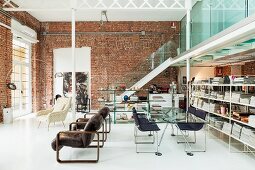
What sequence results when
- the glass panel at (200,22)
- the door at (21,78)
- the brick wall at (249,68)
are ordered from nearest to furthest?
the glass panel at (200,22) < the door at (21,78) < the brick wall at (249,68)

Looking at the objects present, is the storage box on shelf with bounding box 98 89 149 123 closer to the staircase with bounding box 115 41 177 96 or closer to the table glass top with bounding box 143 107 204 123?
the table glass top with bounding box 143 107 204 123

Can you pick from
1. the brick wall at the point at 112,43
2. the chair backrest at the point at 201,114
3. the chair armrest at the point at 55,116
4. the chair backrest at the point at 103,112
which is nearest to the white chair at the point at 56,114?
the chair armrest at the point at 55,116

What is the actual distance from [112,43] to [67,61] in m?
2.59

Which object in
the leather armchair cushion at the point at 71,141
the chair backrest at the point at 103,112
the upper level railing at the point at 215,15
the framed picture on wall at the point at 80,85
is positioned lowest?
the leather armchair cushion at the point at 71,141

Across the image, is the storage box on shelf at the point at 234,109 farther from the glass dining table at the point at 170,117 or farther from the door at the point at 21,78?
the door at the point at 21,78

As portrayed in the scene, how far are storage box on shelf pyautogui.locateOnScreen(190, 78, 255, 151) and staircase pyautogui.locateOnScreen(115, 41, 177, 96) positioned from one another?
3.80m

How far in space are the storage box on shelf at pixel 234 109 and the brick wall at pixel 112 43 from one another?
19.7 feet

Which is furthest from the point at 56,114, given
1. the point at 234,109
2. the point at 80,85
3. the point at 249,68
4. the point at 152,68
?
the point at 249,68

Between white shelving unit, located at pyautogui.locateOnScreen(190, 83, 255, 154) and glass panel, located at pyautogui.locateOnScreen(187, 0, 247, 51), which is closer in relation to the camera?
white shelving unit, located at pyautogui.locateOnScreen(190, 83, 255, 154)

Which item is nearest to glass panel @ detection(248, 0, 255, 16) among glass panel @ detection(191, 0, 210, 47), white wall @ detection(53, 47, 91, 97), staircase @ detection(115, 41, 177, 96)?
glass panel @ detection(191, 0, 210, 47)

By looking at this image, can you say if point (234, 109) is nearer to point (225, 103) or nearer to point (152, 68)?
point (225, 103)

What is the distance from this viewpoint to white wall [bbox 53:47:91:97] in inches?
526

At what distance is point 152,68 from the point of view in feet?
38.0

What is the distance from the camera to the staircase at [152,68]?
453 inches
